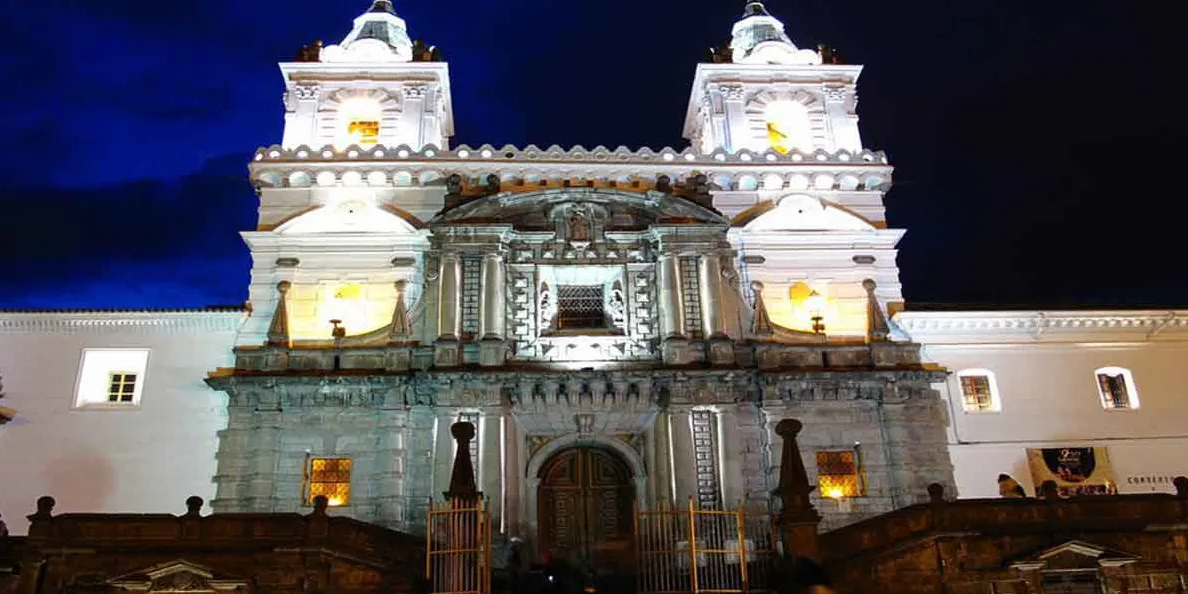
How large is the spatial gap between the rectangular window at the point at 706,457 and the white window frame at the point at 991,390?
26.6ft

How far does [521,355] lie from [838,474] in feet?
32.8

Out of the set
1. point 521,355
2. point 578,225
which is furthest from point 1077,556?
point 578,225

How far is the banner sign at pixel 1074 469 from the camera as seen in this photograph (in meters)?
28.6

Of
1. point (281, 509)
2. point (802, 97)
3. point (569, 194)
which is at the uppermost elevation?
point (802, 97)

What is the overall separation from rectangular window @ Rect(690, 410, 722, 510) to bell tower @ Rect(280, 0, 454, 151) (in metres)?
14.3

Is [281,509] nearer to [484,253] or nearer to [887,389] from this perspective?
[484,253]

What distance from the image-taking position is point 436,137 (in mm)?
35312

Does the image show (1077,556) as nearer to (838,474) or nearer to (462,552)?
(838,474)

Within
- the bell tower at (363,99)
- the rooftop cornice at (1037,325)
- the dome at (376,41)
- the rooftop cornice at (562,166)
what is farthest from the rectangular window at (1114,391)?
the dome at (376,41)

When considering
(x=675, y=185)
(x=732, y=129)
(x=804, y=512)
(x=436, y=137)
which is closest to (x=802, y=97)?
(x=732, y=129)

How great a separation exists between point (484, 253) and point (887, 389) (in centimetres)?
1293

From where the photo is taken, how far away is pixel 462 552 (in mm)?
19281

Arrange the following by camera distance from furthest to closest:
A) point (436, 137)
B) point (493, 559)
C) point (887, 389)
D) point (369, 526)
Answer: point (436, 137) < point (887, 389) < point (493, 559) < point (369, 526)

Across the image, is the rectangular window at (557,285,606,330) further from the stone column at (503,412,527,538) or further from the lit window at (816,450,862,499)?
the lit window at (816,450,862,499)
